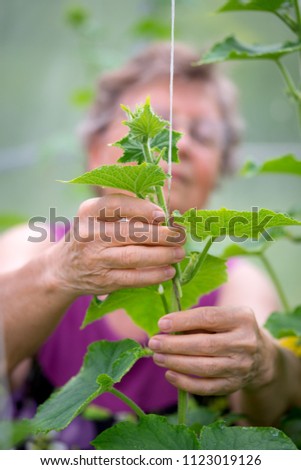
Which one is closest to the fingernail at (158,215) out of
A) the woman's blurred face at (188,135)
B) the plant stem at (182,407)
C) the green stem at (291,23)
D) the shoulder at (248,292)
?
the plant stem at (182,407)

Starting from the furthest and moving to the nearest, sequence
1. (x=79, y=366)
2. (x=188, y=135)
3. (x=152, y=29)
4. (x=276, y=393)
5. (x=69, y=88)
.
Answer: (x=69, y=88), (x=152, y=29), (x=188, y=135), (x=79, y=366), (x=276, y=393)

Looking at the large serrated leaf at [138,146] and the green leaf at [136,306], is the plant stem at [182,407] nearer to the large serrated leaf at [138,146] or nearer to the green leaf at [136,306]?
the green leaf at [136,306]

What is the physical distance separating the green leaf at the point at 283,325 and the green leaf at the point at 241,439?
0.19 meters

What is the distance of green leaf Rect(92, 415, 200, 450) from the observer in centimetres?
62

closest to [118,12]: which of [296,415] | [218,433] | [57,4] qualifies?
[57,4]

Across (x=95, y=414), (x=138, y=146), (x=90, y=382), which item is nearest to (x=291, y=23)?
(x=138, y=146)

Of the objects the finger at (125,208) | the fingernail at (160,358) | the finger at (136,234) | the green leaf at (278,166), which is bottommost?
the fingernail at (160,358)

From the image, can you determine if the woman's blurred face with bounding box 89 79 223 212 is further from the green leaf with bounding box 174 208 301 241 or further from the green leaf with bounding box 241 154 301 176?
the green leaf with bounding box 174 208 301 241

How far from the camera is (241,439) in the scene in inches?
24.9

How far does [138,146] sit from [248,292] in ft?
2.68

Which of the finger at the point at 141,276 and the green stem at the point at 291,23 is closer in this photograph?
the finger at the point at 141,276

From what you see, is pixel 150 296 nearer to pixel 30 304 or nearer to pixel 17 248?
pixel 30 304

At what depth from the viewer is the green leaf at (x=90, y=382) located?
0.62 meters
